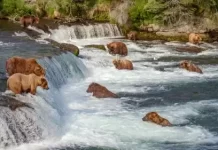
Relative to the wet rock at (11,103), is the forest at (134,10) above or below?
above

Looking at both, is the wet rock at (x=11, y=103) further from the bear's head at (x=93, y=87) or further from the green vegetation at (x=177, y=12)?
the green vegetation at (x=177, y=12)

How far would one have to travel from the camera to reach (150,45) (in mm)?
28969

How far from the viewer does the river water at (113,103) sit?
13523mm

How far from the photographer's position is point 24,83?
574 inches

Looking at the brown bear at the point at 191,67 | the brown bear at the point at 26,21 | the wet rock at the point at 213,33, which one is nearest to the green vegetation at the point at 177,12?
the wet rock at the point at 213,33

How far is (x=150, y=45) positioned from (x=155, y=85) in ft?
29.7

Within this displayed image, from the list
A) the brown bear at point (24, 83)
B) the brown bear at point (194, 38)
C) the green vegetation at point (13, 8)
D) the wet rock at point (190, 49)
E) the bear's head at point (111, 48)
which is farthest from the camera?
the green vegetation at point (13, 8)

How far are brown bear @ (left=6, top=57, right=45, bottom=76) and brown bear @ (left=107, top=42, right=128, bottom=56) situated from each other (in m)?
10.0

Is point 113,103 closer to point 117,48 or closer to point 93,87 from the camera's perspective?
point 93,87

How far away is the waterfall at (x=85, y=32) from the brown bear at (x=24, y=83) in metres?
13.9

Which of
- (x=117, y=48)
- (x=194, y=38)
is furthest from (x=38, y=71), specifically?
(x=194, y=38)

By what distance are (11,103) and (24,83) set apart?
882 mm

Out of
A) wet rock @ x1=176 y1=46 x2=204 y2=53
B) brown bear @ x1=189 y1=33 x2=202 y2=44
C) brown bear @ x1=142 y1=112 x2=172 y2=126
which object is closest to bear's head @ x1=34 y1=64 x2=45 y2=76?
brown bear @ x1=142 y1=112 x2=172 y2=126

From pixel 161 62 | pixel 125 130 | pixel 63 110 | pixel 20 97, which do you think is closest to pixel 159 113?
pixel 125 130
